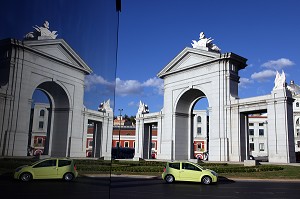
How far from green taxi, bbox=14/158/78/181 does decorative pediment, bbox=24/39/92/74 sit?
39cm

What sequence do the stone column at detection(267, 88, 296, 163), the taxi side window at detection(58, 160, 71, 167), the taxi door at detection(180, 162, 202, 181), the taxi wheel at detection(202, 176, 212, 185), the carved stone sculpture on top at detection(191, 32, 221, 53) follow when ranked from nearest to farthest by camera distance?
the taxi side window at detection(58, 160, 71, 167), the taxi wheel at detection(202, 176, 212, 185), the taxi door at detection(180, 162, 202, 181), the stone column at detection(267, 88, 296, 163), the carved stone sculpture on top at detection(191, 32, 221, 53)

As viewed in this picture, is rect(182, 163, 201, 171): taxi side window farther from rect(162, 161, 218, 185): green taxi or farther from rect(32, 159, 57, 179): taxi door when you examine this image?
rect(32, 159, 57, 179): taxi door

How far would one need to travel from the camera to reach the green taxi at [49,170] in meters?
0.98

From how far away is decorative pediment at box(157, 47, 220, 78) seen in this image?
36562 mm

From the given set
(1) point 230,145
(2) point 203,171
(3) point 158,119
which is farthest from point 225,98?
(2) point 203,171

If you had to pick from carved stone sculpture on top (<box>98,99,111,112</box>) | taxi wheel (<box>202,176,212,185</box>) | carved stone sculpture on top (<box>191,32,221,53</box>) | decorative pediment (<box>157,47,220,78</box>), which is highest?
carved stone sculpture on top (<box>191,32,221,53</box>)

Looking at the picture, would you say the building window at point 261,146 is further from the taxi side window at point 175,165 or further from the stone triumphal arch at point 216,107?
the taxi side window at point 175,165

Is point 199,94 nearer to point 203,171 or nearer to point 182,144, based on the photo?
point 182,144

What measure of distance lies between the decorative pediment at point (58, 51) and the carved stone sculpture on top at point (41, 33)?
0.02 metres

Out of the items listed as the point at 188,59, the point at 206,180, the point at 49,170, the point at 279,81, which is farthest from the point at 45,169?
the point at 188,59

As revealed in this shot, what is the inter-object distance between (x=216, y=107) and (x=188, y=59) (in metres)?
8.02

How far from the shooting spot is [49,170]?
3.67ft

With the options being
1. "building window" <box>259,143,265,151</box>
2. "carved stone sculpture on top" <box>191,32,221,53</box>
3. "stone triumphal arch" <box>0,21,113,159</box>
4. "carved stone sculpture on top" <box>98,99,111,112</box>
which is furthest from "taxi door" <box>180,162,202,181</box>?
"building window" <box>259,143,265,151</box>

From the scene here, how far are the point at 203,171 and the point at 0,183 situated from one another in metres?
17.4
